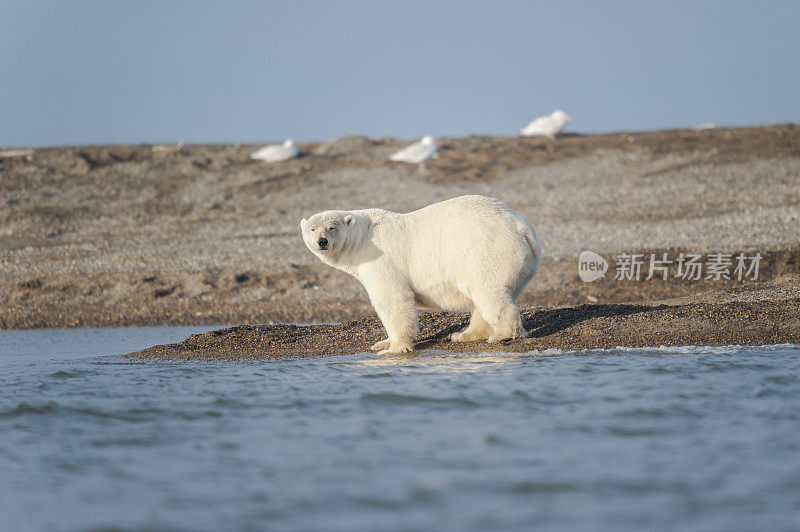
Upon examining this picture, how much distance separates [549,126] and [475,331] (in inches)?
820

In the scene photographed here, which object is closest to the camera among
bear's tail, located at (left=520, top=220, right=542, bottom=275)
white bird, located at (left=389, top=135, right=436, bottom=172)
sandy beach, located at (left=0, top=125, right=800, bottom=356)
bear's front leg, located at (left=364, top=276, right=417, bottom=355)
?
bear's tail, located at (left=520, top=220, right=542, bottom=275)

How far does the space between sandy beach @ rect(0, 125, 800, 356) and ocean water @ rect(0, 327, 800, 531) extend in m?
2.14

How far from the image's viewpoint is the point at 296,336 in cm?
1214

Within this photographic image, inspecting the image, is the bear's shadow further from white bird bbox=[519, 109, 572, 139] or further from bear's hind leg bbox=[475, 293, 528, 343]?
white bird bbox=[519, 109, 572, 139]

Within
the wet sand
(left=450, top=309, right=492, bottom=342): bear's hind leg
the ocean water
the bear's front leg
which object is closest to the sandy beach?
the wet sand

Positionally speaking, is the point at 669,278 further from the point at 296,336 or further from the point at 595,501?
the point at 595,501

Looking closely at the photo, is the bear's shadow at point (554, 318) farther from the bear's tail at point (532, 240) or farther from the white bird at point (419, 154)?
the white bird at point (419, 154)

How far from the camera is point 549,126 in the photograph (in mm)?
30406

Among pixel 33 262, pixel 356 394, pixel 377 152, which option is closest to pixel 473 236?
pixel 356 394

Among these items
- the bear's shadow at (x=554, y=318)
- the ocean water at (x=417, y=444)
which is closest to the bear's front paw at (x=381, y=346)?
the bear's shadow at (x=554, y=318)

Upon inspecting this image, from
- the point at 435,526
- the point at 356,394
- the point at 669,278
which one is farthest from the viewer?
the point at 669,278

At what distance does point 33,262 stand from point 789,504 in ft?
61.4

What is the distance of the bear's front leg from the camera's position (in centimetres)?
1038

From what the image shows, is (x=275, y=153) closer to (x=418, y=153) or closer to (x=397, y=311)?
(x=418, y=153)
